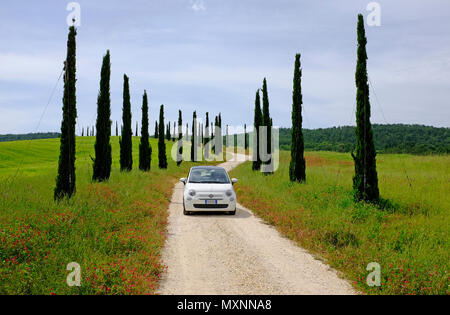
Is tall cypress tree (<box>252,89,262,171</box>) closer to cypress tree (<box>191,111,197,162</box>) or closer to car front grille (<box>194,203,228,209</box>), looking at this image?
car front grille (<box>194,203,228,209</box>)

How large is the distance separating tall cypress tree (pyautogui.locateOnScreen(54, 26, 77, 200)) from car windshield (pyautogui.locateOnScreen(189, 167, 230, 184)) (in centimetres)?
509

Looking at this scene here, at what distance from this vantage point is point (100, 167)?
19.7m

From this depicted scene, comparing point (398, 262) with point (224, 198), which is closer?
point (398, 262)

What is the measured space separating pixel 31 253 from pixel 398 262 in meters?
8.04

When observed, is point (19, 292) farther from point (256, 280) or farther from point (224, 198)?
point (224, 198)

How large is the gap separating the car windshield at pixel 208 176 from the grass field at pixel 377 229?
2.10 metres

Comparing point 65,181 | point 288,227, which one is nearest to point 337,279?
point 288,227

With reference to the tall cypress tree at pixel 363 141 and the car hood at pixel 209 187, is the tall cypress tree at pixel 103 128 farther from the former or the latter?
the tall cypress tree at pixel 363 141

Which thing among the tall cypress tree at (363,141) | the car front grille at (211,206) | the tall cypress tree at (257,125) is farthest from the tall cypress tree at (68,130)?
the tall cypress tree at (257,125)

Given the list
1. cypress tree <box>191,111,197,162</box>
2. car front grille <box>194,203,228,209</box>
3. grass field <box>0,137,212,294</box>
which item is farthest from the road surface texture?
cypress tree <box>191,111,197,162</box>

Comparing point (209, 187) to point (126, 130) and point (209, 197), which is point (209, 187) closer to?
point (209, 197)

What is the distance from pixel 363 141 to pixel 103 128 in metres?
16.4

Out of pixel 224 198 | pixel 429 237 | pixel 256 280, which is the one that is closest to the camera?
pixel 256 280

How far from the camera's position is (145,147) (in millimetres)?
33219
